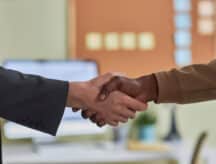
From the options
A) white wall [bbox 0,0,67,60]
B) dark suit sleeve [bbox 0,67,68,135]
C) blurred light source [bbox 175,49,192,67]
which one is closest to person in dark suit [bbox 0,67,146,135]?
dark suit sleeve [bbox 0,67,68,135]

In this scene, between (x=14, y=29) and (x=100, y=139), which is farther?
(x=100, y=139)

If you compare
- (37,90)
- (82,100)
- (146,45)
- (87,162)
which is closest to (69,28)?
(146,45)

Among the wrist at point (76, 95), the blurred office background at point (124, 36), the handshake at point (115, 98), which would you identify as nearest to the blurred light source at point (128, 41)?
the blurred office background at point (124, 36)

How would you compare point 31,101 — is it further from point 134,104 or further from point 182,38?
point 182,38

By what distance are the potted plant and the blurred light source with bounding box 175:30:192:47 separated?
514 mm

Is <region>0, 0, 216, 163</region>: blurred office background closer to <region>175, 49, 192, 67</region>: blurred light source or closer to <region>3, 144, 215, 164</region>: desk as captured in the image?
<region>175, 49, 192, 67</region>: blurred light source

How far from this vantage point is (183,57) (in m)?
4.01

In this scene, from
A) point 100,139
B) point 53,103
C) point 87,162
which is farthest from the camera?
point 100,139

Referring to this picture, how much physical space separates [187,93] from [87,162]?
1.40m

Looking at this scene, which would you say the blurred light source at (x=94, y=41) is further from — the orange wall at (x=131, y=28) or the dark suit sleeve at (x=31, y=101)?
the dark suit sleeve at (x=31, y=101)

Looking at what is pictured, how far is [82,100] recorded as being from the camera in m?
2.24

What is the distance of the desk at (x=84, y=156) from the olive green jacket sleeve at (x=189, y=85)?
1248mm

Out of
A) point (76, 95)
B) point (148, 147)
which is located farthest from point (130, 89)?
point (148, 147)

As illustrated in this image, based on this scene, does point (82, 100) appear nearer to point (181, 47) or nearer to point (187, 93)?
point (187, 93)
